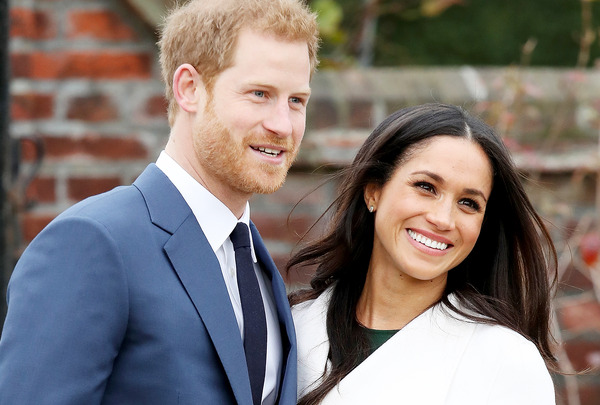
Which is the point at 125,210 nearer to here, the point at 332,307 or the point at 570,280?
the point at 332,307

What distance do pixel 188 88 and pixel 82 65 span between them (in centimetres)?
154

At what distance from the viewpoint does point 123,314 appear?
6.91 feet

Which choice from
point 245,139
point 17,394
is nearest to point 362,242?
point 245,139

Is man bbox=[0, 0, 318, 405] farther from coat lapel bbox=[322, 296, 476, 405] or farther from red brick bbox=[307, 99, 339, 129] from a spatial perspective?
red brick bbox=[307, 99, 339, 129]

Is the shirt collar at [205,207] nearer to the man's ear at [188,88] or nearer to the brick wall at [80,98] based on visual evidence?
the man's ear at [188,88]

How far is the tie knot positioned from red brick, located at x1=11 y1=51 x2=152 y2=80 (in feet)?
5.27

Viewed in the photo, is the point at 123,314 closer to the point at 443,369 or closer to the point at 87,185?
the point at 443,369

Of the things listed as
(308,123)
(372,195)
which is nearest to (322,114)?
(308,123)

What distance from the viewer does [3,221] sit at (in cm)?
306

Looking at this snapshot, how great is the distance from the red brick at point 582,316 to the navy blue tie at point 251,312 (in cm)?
219

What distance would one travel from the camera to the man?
2.06 metres

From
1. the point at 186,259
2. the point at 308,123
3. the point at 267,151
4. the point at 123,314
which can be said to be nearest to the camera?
the point at 123,314

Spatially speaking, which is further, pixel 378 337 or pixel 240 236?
pixel 378 337

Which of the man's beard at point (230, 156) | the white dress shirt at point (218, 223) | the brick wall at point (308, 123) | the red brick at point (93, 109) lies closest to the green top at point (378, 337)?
the white dress shirt at point (218, 223)
